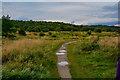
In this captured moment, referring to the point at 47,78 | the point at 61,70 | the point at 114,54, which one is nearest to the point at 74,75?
the point at 61,70

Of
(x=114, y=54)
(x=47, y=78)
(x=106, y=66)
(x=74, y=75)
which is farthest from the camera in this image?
(x=114, y=54)

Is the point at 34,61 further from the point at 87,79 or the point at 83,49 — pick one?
the point at 83,49

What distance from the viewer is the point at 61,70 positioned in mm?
6020

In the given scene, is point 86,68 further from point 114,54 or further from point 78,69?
point 114,54

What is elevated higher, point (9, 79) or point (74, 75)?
point (9, 79)

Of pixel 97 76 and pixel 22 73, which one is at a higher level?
pixel 22 73

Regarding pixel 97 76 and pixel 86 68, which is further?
pixel 86 68

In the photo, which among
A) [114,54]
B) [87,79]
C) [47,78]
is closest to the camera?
[47,78]

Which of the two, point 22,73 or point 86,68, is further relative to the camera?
point 86,68

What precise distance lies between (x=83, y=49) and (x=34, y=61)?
18.8 ft

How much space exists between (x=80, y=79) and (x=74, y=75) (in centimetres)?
40

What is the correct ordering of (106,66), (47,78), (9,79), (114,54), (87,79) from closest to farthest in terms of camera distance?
(9,79)
(47,78)
(87,79)
(106,66)
(114,54)

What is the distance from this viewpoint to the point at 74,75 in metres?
5.40

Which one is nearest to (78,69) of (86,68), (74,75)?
(86,68)
